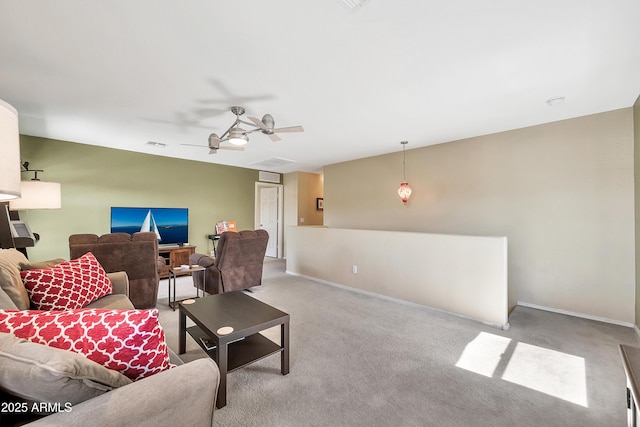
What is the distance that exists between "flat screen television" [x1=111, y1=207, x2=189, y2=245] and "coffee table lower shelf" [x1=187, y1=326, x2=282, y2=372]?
3.82 meters

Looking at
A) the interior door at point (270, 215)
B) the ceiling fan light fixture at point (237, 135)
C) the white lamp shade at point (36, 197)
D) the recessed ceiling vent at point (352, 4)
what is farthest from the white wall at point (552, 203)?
the white lamp shade at point (36, 197)

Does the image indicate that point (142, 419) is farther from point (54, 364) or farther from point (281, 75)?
point (281, 75)

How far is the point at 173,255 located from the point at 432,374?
4800mm

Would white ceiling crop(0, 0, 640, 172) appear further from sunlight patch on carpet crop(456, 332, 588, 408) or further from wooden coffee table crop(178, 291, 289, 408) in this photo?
sunlight patch on carpet crop(456, 332, 588, 408)

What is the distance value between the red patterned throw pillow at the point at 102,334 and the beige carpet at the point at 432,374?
93 cm

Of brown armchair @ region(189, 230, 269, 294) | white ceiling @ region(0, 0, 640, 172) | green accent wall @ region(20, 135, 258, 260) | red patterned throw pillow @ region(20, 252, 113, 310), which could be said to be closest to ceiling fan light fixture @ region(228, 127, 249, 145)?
white ceiling @ region(0, 0, 640, 172)

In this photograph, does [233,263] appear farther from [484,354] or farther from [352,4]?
[352,4]

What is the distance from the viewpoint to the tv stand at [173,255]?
196 inches

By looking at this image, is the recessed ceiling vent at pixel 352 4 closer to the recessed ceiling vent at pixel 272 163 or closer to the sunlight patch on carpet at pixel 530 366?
the sunlight patch on carpet at pixel 530 366

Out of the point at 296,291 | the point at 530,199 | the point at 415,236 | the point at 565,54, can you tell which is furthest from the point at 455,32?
the point at 296,291

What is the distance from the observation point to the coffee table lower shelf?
1851 millimetres

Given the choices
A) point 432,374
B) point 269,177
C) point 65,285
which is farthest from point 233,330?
point 269,177

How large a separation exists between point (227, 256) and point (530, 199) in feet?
14.1

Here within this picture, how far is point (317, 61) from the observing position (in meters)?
2.15
